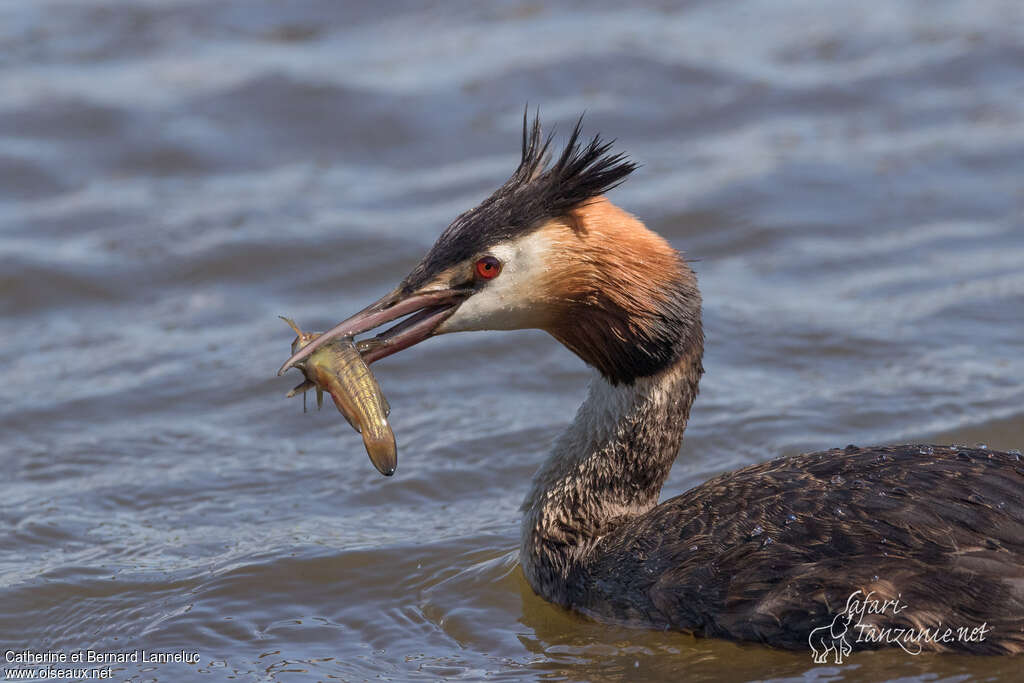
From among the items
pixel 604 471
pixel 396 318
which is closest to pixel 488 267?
pixel 396 318

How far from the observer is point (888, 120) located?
13.2 meters

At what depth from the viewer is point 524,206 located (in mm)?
A: 6191

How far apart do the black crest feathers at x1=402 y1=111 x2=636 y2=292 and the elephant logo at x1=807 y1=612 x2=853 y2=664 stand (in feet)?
6.22

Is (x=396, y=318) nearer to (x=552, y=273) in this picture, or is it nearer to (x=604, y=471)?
(x=552, y=273)

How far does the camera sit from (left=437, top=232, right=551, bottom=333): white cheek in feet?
20.3

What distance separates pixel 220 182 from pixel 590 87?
140 inches

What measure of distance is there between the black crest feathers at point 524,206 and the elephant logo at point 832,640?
189 centimetres

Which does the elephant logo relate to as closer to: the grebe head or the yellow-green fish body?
the grebe head

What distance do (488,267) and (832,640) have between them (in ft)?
6.40

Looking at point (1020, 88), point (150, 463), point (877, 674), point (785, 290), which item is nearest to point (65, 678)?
point (150, 463)

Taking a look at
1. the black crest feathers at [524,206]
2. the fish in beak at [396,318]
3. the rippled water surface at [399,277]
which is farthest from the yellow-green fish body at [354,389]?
the rippled water surface at [399,277]

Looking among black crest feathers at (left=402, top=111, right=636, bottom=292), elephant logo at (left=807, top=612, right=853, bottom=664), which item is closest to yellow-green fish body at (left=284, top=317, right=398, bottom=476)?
black crest feathers at (left=402, top=111, right=636, bottom=292)

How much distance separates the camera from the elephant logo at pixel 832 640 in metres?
5.71

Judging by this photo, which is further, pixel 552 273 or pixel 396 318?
pixel 552 273
